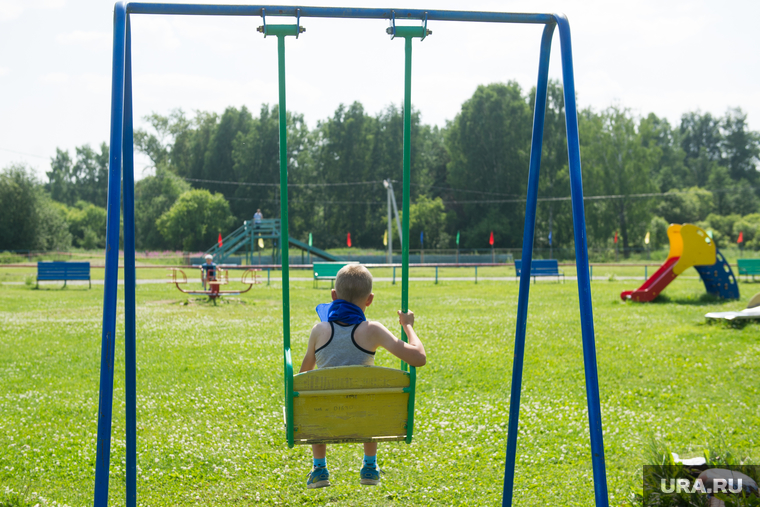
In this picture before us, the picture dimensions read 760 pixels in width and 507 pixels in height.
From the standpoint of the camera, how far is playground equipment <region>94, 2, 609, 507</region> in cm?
287

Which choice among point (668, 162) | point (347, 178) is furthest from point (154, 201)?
point (668, 162)

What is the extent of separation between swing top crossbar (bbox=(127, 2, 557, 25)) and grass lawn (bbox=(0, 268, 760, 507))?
278 cm

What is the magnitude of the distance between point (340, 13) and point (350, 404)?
2.20 meters

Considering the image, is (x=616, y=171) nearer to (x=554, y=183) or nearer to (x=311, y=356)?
(x=554, y=183)

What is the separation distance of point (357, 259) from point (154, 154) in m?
48.2

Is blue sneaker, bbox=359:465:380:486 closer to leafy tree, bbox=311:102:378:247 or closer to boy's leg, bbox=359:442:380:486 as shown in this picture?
boy's leg, bbox=359:442:380:486

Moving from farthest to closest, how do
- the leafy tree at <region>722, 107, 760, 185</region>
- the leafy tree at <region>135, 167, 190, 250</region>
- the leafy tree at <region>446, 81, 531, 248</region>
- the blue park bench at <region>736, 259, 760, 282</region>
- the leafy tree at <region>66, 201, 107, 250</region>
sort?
1. the leafy tree at <region>722, 107, 760, 185</region>
2. the leafy tree at <region>66, 201, 107, 250</region>
3. the leafy tree at <region>135, 167, 190, 250</region>
4. the leafy tree at <region>446, 81, 531, 248</region>
5. the blue park bench at <region>736, 259, 760, 282</region>

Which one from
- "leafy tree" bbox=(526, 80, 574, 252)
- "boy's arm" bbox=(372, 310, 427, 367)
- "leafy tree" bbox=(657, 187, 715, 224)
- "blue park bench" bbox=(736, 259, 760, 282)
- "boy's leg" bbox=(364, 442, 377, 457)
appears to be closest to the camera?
"boy's arm" bbox=(372, 310, 427, 367)

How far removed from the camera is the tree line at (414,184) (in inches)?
2483

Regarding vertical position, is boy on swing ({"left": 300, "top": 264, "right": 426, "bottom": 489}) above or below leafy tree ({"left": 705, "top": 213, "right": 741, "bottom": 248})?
below

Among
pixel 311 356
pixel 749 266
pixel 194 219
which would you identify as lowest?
pixel 749 266

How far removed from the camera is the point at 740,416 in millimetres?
5738

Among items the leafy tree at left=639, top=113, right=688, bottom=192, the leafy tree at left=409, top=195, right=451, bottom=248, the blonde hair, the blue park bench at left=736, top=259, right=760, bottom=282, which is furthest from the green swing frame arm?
the leafy tree at left=639, top=113, right=688, bottom=192

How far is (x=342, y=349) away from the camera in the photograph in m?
3.35
